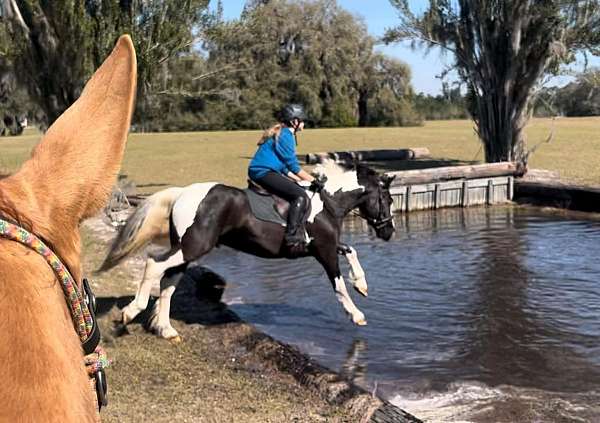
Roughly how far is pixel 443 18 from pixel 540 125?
102 ft

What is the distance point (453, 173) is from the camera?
20.2 m

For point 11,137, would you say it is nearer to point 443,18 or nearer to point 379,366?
point 443,18

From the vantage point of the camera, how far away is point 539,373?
7.18 m

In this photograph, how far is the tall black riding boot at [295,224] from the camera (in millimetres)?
8594

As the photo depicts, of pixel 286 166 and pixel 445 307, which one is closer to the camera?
pixel 286 166

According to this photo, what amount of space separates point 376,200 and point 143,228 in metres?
3.13

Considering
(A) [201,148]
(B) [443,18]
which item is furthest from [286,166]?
(A) [201,148]

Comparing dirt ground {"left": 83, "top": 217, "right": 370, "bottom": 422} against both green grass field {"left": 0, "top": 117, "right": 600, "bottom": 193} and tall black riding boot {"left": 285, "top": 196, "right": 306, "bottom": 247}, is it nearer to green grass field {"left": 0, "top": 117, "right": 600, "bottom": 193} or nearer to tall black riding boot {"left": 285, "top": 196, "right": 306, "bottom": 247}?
tall black riding boot {"left": 285, "top": 196, "right": 306, "bottom": 247}

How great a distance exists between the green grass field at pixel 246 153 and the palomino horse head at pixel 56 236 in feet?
56.5

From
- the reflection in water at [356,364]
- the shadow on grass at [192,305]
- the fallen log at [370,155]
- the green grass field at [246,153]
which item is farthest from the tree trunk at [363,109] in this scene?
the reflection in water at [356,364]

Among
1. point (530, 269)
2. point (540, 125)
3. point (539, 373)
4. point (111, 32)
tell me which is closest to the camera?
point (539, 373)

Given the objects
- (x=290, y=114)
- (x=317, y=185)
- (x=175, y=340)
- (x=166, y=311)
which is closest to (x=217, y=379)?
(x=175, y=340)

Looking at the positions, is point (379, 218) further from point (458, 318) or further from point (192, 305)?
point (192, 305)

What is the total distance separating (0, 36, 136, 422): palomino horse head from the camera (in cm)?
88
